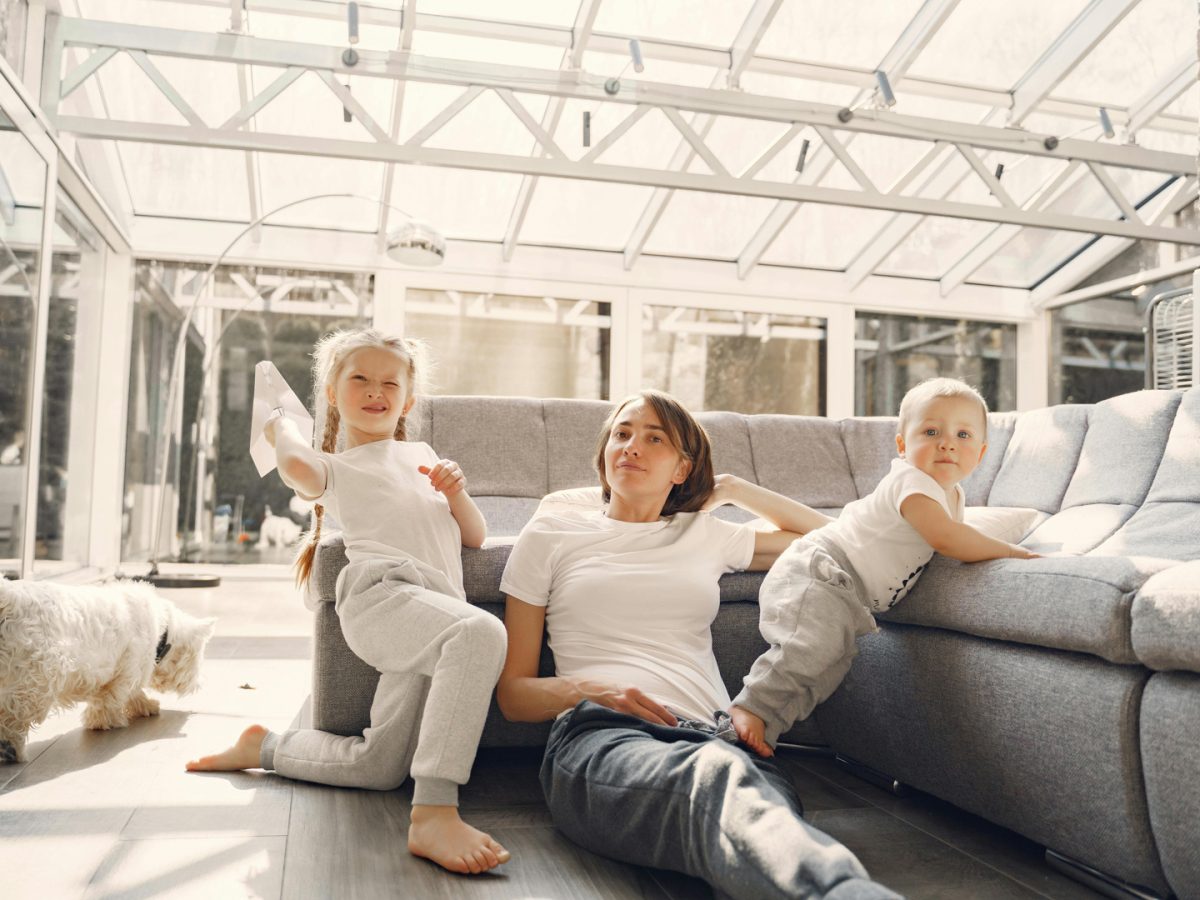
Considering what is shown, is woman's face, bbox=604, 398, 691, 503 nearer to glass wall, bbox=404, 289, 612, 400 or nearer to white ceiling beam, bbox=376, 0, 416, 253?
white ceiling beam, bbox=376, 0, 416, 253

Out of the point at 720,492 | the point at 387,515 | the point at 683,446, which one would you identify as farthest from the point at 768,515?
the point at 387,515

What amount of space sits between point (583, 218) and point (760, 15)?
174 centimetres

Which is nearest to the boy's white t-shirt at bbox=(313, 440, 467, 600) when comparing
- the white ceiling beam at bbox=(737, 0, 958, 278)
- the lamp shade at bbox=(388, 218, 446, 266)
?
the lamp shade at bbox=(388, 218, 446, 266)

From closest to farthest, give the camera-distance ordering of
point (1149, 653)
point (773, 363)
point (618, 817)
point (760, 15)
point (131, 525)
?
point (1149, 653), point (618, 817), point (760, 15), point (131, 525), point (773, 363)

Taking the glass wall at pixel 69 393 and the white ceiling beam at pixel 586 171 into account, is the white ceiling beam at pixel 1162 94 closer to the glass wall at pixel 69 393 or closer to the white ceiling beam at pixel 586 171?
the white ceiling beam at pixel 586 171

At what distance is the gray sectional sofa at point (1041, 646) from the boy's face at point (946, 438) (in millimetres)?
159

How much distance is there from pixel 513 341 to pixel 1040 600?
4908 mm

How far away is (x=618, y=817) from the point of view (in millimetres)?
1280

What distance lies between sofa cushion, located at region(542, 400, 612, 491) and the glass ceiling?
2006mm

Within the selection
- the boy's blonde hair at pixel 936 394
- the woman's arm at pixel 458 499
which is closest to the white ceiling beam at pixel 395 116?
the woman's arm at pixel 458 499

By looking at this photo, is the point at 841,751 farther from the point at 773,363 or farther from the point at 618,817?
the point at 773,363

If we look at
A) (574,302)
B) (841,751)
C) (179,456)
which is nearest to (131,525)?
(179,456)

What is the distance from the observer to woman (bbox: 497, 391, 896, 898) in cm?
110

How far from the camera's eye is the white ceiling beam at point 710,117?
438 cm
